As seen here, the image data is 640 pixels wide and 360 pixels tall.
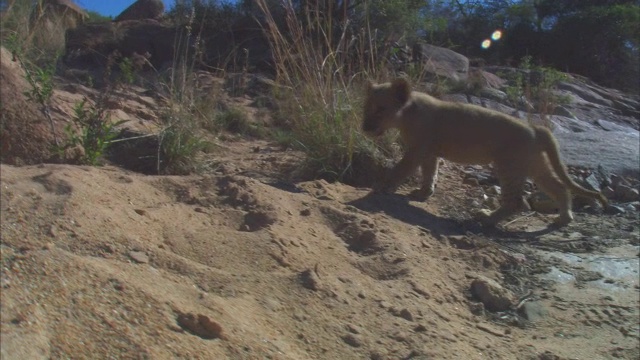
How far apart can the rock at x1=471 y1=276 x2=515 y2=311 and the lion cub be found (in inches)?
65.6

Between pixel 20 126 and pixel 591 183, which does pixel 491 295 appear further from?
pixel 591 183

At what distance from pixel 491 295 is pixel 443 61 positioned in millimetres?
10289

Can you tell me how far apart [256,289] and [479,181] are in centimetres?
448

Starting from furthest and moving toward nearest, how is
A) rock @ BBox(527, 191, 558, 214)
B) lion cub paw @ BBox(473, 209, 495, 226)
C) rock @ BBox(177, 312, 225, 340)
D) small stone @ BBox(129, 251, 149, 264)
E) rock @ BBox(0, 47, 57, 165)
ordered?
rock @ BBox(527, 191, 558, 214)
lion cub paw @ BBox(473, 209, 495, 226)
rock @ BBox(0, 47, 57, 165)
small stone @ BBox(129, 251, 149, 264)
rock @ BBox(177, 312, 225, 340)

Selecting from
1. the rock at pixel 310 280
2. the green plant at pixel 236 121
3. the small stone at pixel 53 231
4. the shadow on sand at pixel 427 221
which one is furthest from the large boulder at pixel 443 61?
the small stone at pixel 53 231

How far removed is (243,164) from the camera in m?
6.59

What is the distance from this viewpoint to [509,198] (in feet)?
20.5

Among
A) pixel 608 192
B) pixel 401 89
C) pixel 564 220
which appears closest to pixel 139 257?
pixel 401 89

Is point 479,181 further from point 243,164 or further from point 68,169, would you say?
point 68,169

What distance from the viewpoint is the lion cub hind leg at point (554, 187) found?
21.0 ft

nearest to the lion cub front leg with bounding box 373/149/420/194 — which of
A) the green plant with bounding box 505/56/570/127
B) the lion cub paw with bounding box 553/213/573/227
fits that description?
the lion cub paw with bounding box 553/213/573/227

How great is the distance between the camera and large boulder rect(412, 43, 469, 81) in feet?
41.4

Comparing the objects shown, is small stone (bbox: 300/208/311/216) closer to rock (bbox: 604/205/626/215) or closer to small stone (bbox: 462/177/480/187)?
small stone (bbox: 462/177/480/187)

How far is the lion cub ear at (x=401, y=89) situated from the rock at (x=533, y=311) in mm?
2562
